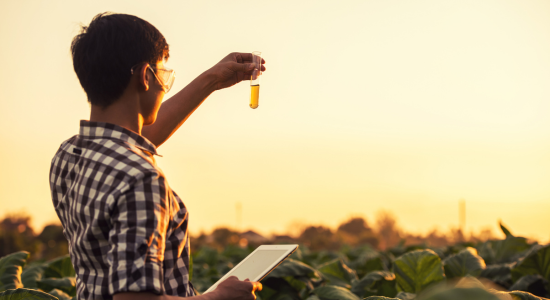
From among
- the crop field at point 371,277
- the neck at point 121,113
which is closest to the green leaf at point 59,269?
the crop field at point 371,277

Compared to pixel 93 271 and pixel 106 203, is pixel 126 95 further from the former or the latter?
pixel 93 271

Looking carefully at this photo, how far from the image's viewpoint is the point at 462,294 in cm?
79

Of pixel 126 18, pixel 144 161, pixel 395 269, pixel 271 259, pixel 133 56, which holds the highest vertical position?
pixel 126 18

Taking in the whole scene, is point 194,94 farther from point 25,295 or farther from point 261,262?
point 25,295

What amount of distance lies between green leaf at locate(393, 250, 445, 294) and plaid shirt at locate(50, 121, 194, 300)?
1.75 meters

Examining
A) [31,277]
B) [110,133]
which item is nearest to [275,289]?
[31,277]

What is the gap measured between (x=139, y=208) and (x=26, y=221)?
39.2m

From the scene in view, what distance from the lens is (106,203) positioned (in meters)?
1.21

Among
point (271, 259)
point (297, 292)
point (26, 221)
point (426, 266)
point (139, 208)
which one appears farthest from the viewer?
point (26, 221)

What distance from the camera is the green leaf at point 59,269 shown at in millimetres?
3812

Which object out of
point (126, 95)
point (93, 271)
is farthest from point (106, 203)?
point (126, 95)

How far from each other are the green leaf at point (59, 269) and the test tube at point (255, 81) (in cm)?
250

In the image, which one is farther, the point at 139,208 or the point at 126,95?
the point at 126,95

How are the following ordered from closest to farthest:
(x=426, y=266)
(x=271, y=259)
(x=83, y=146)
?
(x=83, y=146) < (x=271, y=259) < (x=426, y=266)
